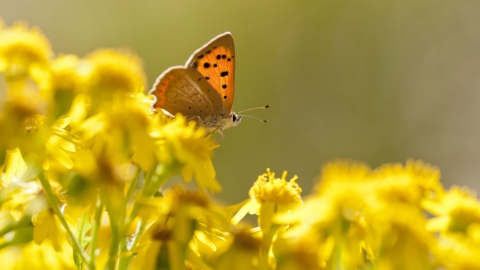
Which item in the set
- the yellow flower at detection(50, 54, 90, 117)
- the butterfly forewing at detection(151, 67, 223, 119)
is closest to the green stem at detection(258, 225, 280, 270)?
the yellow flower at detection(50, 54, 90, 117)

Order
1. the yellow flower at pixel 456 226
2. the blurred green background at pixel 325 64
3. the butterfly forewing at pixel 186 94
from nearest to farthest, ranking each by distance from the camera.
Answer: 1. the yellow flower at pixel 456 226
2. the butterfly forewing at pixel 186 94
3. the blurred green background at pixel 325 64

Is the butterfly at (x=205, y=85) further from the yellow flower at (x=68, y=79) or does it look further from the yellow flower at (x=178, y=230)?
the yellow flower at (x=178, y=230)


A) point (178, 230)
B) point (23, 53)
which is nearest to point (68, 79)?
point (23, 53)

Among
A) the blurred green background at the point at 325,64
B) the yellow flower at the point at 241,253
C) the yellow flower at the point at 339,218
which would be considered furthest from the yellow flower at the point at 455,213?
the blurred green background at the point at 325,64

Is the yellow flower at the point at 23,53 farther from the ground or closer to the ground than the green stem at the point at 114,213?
farther from the ground

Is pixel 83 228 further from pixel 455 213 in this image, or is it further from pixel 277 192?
pixel 455 213
